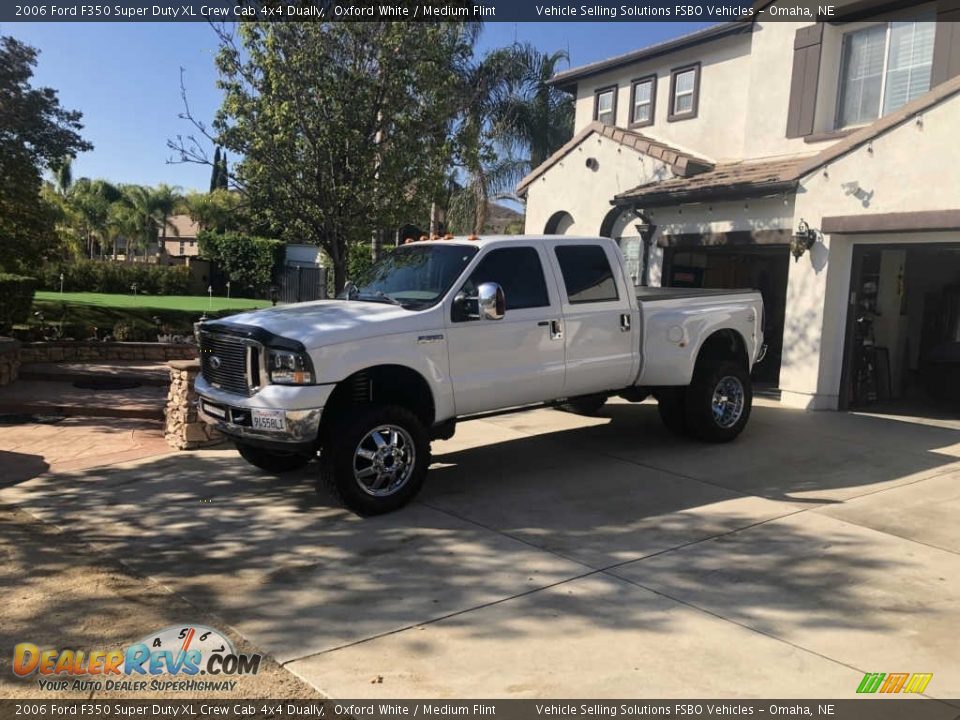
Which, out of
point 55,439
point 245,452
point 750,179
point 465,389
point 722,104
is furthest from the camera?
point 722,104

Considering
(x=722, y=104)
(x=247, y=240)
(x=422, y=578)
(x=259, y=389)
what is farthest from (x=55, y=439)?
(x=247, y=240)

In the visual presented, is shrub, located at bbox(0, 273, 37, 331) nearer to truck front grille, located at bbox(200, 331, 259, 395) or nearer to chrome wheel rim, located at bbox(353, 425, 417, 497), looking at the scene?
truck front grille, located at bbox(200, 331, 259, 395)

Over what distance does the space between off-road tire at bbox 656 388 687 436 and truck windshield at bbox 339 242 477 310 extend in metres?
2.88

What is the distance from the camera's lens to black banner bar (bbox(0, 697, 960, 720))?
3.32 metres

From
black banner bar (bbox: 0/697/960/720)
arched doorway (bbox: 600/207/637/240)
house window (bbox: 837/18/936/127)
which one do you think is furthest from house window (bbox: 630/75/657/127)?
black banner bar (bbox: 0/697/960/720)

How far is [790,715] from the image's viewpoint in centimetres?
333

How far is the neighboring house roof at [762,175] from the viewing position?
9414 millimetres

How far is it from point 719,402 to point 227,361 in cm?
519

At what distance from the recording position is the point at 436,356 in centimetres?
613

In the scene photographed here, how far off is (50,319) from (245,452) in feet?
36.0

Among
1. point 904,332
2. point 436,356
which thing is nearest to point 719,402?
point 436,356

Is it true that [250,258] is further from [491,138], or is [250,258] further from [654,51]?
[654,51]

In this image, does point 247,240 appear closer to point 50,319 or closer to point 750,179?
point 50,319

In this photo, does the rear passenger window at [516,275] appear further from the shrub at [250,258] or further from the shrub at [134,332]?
the shrub at [250,258]
